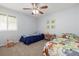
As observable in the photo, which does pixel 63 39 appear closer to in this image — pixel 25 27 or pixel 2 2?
pixel 25 27

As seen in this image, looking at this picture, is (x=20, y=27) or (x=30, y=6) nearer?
(x=30, y=6)

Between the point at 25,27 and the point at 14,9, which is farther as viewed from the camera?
the point at 25,27

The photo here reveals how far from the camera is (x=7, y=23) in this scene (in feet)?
3.99

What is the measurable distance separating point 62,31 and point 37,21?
449 mm

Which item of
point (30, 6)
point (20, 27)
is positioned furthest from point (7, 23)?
point (30, 6)

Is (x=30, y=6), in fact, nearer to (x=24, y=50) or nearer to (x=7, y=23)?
(x=7, y=23)

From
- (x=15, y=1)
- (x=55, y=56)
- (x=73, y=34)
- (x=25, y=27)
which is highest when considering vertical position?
(x=15, y=1)

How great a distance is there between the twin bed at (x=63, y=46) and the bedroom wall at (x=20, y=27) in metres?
0.37

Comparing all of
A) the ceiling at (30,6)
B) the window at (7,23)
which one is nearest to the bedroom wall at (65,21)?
the ceiling at (30,6)

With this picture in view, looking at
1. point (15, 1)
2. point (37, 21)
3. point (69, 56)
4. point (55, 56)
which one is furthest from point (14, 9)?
point (69, 56)

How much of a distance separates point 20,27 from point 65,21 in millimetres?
746

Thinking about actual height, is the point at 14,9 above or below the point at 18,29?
above

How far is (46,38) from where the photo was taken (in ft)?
4.24

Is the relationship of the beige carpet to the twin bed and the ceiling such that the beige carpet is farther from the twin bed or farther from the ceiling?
the ceiling
